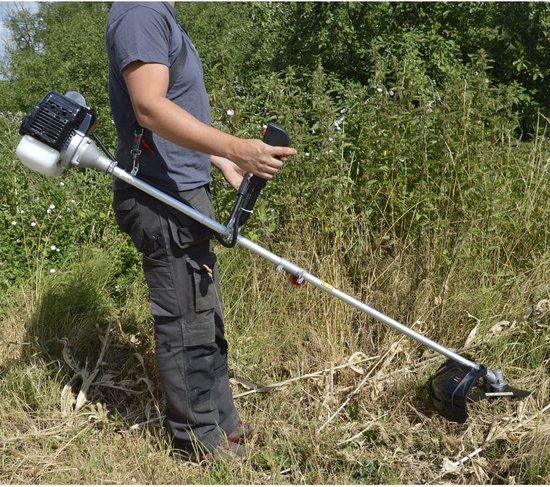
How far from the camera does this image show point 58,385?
3.65 metres

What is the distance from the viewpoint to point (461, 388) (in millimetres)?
3133

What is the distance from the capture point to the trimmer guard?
3133mm

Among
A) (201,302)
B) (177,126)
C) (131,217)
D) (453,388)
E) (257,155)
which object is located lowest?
(453,388)

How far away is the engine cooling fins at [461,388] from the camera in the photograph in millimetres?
3141

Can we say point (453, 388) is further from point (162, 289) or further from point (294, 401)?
point (162, 289)

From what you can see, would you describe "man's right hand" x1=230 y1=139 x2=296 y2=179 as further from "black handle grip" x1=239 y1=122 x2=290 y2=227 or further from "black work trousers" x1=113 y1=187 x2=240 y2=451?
"black work trousers" x1=113 y1=187 x2=240 y2=451

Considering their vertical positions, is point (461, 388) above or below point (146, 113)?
below

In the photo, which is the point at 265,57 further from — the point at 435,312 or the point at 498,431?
the point at 498,431

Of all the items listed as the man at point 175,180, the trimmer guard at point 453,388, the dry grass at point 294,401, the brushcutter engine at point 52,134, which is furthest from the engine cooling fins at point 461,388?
the brushcutter engine at point 52,134

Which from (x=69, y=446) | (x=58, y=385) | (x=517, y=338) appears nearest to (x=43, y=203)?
(x=58, y=385)

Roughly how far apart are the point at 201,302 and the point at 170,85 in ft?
3.03

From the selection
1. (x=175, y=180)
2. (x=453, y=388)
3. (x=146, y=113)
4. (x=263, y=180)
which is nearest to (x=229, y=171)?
(x=175, y=180)

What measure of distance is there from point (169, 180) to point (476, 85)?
2.07 meters

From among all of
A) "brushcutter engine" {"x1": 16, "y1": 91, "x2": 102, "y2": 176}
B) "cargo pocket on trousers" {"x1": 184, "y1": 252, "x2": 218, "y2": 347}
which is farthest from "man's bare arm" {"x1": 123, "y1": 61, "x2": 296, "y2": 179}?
"cargo pocket on trousers" {"x1": 184, "y1": 252, "x2": 218, "y2": 347}
